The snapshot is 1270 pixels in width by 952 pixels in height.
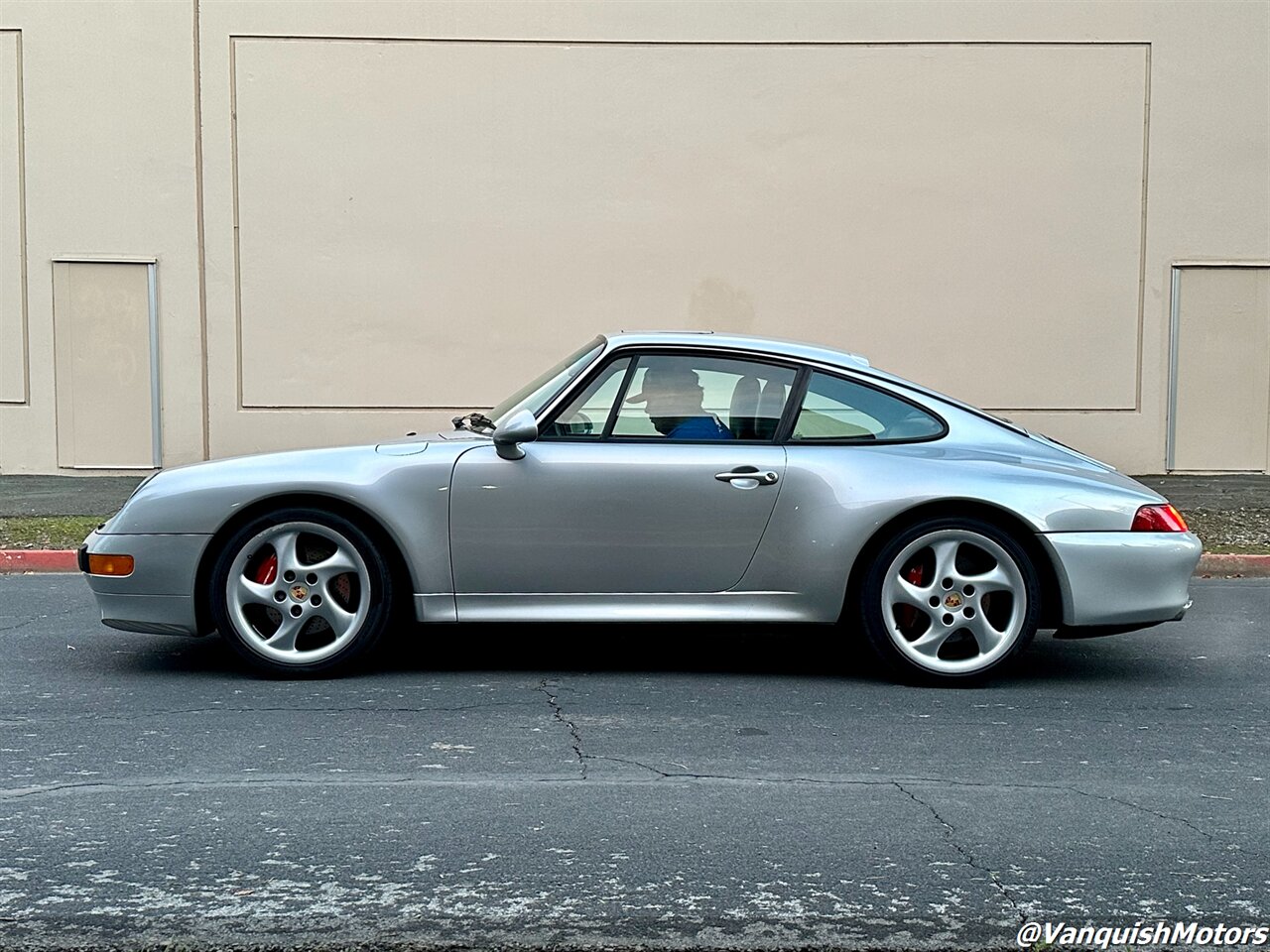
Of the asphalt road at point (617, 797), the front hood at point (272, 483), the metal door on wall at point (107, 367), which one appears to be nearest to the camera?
the asphalt road at point (617, 797)

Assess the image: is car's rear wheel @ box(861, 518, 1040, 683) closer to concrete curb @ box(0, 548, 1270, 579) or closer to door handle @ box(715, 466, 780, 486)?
door handle @ box(715, 466, 780, 486)

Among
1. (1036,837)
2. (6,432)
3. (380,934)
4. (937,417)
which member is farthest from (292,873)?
(6,432)

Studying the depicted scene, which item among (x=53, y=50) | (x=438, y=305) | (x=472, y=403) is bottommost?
(x=472, y=403)

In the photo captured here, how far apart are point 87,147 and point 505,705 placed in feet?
35.7

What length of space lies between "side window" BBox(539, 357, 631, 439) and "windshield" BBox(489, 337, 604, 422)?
8 cm

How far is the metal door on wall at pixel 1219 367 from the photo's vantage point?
47.8 ft

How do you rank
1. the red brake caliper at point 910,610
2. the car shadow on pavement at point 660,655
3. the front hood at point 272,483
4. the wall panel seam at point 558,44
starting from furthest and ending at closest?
the wall panel seam at point 558,44 < the car shadow on pavement at point 660,655 < the red brake caliper at point 910,610 < the front hood at point 272,483

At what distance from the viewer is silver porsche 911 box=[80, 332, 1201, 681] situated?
581 cm

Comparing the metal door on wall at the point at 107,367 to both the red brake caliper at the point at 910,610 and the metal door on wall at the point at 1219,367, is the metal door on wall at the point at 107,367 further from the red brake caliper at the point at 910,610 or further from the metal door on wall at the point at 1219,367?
the red brake caliper at the point at 910,610

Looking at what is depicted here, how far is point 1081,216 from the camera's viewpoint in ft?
47.5


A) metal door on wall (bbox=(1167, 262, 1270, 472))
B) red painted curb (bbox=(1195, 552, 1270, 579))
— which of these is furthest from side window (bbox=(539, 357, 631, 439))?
metal door on wall (bbox=(1167, 262, 1270, 472))

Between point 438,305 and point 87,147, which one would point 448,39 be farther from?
point 87,147

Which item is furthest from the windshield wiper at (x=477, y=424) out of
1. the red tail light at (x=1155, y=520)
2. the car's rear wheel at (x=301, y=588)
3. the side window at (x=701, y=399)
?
the red tail light at (x=1155, y=520)

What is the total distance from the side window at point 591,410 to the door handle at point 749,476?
527 mm
